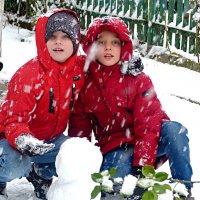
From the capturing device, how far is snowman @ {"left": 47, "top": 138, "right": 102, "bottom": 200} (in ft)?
7.09

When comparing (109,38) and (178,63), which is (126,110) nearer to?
(109,38)

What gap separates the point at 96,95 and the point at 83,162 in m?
1.19

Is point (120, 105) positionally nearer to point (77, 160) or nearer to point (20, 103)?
point (20, 103)

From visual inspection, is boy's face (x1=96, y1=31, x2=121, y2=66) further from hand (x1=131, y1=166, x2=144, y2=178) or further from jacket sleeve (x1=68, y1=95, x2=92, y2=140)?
hand (x1=131, y1=166, x2=144, y2=178)

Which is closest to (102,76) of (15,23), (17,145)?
(17,145)

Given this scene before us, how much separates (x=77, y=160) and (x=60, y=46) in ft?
3.54

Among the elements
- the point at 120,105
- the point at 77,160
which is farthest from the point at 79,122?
the point at 77,160

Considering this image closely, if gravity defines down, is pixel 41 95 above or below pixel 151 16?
above

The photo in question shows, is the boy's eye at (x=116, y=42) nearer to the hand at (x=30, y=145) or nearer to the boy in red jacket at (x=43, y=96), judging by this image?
the boy in red jacket at (x=43, y=96)

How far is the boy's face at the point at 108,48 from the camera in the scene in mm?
3178

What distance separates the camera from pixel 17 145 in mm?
2809

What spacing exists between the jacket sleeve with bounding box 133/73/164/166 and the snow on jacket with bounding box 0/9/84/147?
382 millimetres

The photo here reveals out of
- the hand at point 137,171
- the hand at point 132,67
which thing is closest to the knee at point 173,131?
the hand at point 137,171

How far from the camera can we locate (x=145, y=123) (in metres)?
3.16
